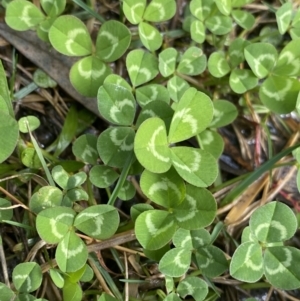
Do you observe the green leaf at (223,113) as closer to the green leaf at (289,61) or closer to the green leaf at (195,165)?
the green leaf at (289,61)

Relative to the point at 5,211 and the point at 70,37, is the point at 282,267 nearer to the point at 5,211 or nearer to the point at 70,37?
the point at 5,211

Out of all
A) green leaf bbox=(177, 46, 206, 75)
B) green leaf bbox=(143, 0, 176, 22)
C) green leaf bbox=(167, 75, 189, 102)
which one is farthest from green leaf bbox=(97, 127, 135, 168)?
green leaf bbox=(143, 0, 176, 22)

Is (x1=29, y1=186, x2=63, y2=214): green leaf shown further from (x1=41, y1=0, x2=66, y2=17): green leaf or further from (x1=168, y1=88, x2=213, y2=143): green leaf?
(x1=41, y1=0, x2=66, y2=17): green leaf

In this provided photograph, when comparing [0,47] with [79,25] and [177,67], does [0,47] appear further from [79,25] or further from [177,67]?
[177,67]

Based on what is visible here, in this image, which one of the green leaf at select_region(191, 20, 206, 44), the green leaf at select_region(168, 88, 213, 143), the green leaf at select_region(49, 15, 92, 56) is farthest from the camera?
the green leaf at select_region(191, 20, 206, 44)

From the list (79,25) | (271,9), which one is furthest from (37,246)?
(271,9)

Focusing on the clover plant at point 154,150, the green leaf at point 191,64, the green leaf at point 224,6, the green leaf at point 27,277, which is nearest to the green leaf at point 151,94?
the clover plant at point 154,150
